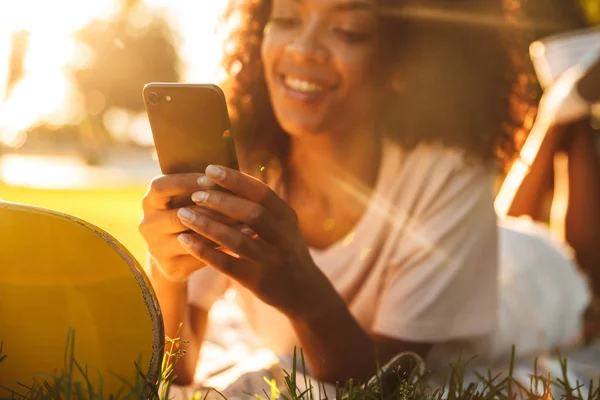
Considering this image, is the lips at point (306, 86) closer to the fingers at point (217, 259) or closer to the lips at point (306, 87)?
the lips at point (306, 87)

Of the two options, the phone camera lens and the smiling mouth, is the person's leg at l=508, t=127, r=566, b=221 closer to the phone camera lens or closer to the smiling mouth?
the smiling mouth

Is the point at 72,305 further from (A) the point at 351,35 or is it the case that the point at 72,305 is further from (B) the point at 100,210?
(B) the point at 100,210

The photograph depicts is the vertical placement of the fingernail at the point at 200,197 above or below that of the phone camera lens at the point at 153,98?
below

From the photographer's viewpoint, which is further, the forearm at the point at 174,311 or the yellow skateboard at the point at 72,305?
the forearm at the point at 174,311

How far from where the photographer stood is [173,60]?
32.8m

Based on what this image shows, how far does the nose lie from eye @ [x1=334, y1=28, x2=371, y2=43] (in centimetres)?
7

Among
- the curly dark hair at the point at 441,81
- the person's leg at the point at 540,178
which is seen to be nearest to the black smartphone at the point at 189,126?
the curly dark hair at the point at 441,81

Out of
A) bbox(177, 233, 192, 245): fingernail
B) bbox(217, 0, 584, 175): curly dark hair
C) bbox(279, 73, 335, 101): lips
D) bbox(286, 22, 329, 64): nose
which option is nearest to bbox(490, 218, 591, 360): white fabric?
bbox(217, 0, 584, 175): curly dark hair

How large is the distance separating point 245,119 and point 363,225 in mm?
697

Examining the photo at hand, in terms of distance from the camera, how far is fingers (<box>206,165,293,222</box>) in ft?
4.36

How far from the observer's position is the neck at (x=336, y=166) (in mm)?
2504

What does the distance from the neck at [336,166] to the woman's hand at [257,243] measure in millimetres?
934

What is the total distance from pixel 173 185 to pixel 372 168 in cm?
132

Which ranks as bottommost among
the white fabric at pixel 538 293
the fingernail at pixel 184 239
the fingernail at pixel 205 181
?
the white fabric at pixel 538 293
